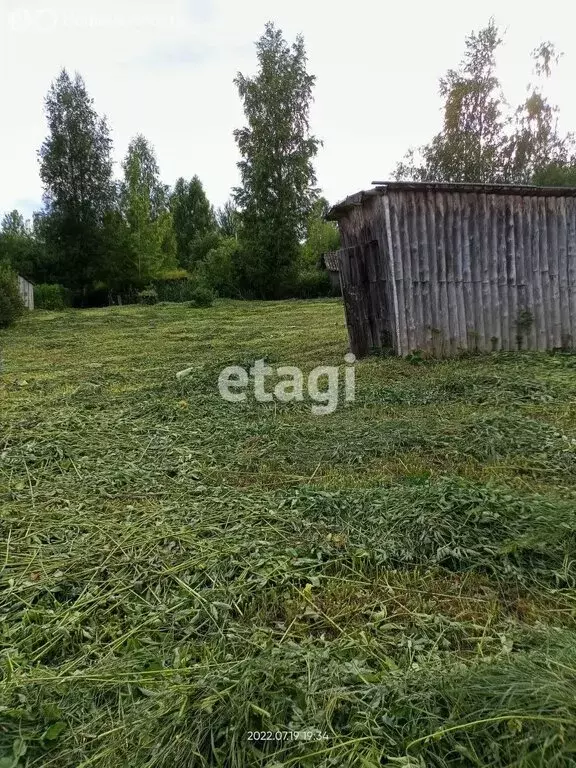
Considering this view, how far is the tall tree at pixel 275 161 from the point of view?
82.9ft

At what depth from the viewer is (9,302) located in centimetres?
1551

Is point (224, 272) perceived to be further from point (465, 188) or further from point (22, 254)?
point (465, 188)


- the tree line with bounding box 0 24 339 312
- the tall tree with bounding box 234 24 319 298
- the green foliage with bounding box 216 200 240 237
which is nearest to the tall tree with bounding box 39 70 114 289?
the tree line with bounding box 0 24 339 312

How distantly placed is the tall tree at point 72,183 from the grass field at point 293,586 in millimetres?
23516

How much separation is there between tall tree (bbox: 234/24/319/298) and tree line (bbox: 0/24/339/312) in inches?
2.0

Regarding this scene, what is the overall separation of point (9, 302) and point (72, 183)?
13.9 meters

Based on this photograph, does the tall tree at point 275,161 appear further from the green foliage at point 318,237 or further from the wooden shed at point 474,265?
the wooden shed at point 474,265

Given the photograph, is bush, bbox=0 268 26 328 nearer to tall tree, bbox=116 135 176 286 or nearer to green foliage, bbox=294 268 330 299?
tall tree, bbox=116 135 176 286

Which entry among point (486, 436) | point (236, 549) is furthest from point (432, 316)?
point (236, 549)

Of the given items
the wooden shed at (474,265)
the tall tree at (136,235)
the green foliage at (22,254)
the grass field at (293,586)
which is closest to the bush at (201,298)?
the tall tree at (136,235)

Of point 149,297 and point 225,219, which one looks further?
point 225,219

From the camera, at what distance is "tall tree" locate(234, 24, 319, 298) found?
82.9 ft

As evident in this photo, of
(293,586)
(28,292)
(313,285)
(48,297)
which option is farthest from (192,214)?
(293,586)

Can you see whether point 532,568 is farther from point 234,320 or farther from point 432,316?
point 234,320
